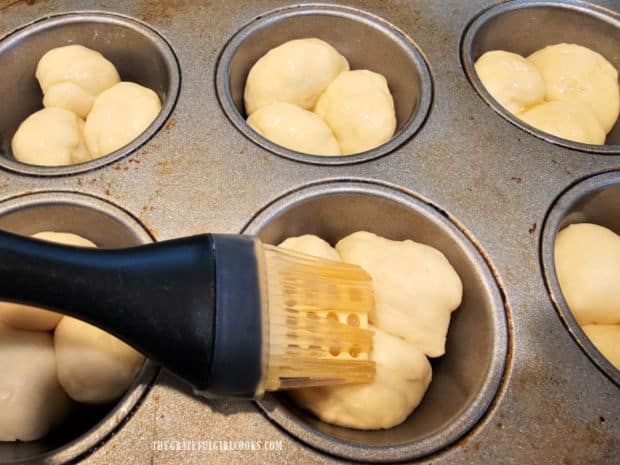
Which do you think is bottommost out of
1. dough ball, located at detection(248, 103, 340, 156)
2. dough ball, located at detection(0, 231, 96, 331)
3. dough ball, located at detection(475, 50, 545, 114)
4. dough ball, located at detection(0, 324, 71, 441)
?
dough ball, located at detection(0, 324, 71, 441)

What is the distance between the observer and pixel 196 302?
78 centimetres

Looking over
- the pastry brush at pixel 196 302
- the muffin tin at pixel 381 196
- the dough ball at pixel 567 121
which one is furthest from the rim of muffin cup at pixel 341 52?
the pastry brush at pixel 196 302

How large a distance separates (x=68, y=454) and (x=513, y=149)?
1.11 metres

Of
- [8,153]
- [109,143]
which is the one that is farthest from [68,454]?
[8,153]

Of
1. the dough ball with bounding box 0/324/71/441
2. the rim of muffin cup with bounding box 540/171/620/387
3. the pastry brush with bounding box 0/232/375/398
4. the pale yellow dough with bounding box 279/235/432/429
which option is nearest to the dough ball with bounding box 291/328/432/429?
the pale yellow dough with bounding box 279/235/432/429

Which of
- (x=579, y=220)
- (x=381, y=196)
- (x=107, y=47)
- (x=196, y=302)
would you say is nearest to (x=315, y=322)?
(x=196, y=302)

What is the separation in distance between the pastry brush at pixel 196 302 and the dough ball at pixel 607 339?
0.63 m

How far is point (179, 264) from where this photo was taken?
798 mm

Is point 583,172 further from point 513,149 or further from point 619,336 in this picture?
point 619,336

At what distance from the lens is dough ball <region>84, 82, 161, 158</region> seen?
1339 mm

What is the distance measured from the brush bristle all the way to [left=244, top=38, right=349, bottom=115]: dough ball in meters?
0.64

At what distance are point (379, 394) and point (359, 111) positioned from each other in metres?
0.71

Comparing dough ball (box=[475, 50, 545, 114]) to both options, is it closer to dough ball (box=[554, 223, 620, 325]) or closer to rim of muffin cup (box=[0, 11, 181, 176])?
dough ball (box=[554, 223, 620, 325])

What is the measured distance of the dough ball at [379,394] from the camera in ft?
3.34
